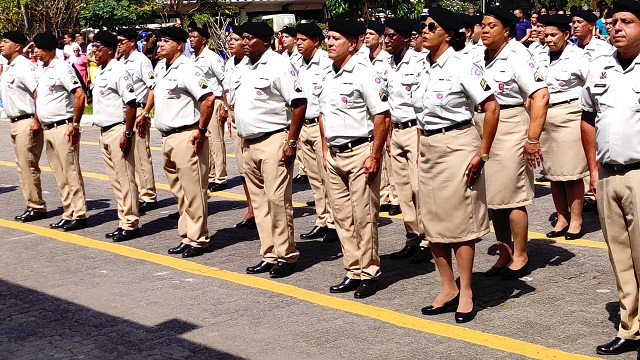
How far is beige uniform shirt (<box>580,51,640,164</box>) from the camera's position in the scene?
231 inches

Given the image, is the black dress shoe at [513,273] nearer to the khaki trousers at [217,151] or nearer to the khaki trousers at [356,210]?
the khaki trousers at [356,210]

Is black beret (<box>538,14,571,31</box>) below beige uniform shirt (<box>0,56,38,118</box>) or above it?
above

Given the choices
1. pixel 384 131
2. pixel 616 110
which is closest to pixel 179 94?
pixel 384 131

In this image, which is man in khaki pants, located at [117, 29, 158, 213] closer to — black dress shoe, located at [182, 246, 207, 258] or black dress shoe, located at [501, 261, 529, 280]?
black dress shoe, located at [182, 246, 207, 258]

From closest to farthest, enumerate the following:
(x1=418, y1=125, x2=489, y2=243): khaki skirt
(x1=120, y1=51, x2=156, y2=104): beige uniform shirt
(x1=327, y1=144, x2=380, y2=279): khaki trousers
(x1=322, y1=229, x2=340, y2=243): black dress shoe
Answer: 1. (x1=418, y1=125, x2=489, y2=243): khaki skirt
2. (x1=327, y1=144, x2=380, y2=279): khaki trousers
3. (x1=322, y1=229, x2=340, y2=243): black dress shoe
4. (x1=120, y1=51, x2=156, y2=104): beige uniform shirt

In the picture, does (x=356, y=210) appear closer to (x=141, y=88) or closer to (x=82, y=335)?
(x=82, y=335)

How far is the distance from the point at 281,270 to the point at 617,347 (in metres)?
3.15

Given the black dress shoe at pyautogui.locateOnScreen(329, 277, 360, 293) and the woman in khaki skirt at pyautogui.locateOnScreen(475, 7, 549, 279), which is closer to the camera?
the black dress shoe at pyautogui.locateOnScreen(329, 277, 360, 293)

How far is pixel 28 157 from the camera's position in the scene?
11.5m

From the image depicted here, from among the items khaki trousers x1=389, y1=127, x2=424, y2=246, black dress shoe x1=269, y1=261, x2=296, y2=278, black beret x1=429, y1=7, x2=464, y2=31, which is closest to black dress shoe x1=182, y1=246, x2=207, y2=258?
black dress shoe x1=269, y1=261, x2=296, y2=278

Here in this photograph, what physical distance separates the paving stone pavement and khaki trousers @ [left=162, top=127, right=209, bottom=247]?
268 millimetres

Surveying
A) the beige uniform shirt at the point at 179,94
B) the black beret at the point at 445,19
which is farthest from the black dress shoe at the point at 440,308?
the beige uniform shirt at the point at 179,94

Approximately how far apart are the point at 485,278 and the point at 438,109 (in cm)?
177

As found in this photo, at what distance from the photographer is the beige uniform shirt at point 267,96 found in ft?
27.3
